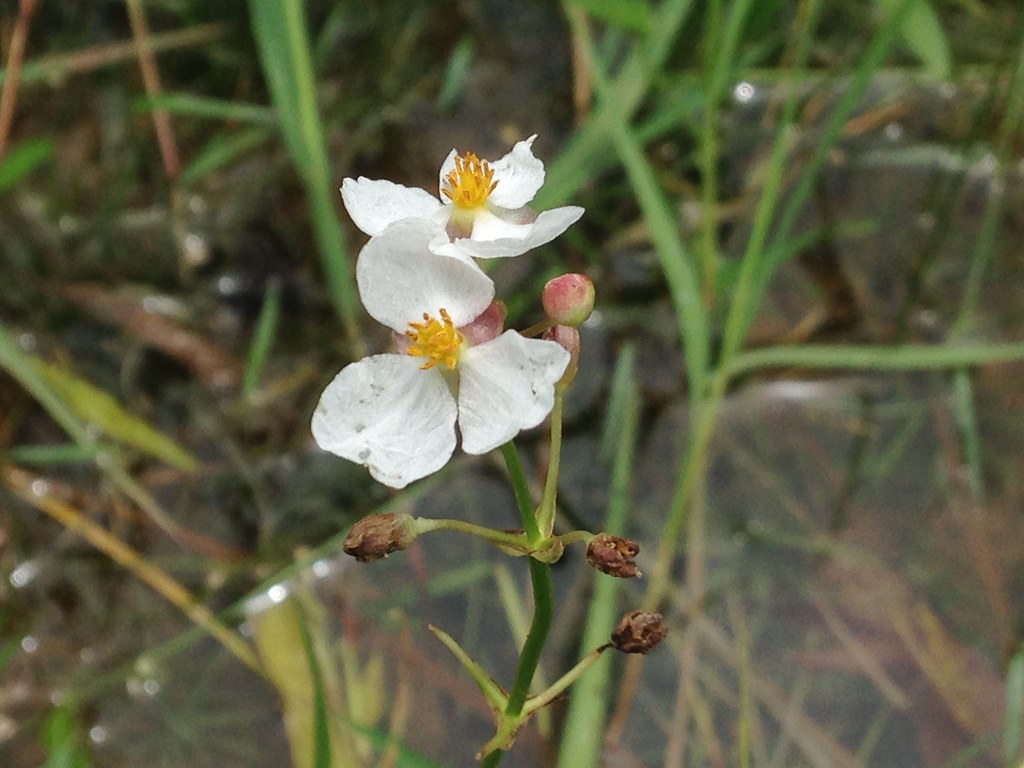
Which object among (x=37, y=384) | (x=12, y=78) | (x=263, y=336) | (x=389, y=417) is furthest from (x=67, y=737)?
(x=12, y=78)

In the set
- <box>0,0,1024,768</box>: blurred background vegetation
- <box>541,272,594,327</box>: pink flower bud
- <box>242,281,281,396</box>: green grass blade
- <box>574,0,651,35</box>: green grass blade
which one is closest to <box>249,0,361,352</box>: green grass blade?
<box>0,0,1024,768</box>: blurred background vegetation

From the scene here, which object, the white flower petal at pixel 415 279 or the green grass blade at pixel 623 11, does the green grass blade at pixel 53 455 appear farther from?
the green grass blade at pixel 623 11

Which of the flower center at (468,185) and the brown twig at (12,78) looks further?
the brown twig at (12,78)

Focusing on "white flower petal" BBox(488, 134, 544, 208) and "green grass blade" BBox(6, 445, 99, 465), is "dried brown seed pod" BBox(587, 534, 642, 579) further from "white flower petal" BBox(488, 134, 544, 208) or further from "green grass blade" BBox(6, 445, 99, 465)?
"green grass blade" BBox(6, 445, 99, 465)

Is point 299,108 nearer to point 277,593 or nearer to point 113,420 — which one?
point 113,420

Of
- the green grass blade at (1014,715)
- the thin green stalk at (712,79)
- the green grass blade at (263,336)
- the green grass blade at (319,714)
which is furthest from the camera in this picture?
the green grass blade at (263,336)

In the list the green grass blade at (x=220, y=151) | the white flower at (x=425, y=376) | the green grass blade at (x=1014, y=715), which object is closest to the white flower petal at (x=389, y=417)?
the white flower at (x=425, y=376)

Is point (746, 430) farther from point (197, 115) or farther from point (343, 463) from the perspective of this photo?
point (197, 115)
